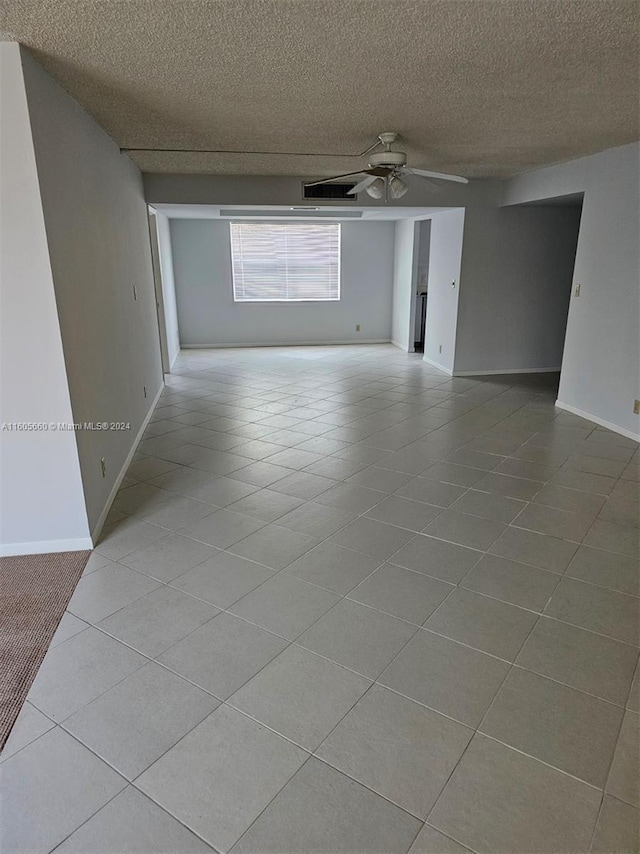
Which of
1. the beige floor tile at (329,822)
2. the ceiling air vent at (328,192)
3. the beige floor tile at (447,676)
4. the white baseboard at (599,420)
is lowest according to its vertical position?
the beige floor tile at (329,822)

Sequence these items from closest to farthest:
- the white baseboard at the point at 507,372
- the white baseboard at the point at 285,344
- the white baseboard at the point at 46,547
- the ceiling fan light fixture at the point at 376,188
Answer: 1. the white baseboard at the point at 46,547
2. the ceiling fan light fixture at the point at 376,188
3. the white baseboard at the point at 507,372
4. the white baseboard at the point at 285,344

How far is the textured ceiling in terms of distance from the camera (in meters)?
1.92

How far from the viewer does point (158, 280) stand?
6348mm

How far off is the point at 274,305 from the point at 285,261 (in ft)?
2.55

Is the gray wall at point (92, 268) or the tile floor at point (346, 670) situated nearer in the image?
the tile floor at point (346, 670)

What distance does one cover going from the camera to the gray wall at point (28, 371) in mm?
2191

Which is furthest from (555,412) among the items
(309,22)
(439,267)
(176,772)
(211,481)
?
(176,772)

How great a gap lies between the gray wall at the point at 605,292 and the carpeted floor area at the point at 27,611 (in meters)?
4.25

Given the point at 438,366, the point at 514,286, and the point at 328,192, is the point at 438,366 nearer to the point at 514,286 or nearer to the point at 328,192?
the point at 514,286

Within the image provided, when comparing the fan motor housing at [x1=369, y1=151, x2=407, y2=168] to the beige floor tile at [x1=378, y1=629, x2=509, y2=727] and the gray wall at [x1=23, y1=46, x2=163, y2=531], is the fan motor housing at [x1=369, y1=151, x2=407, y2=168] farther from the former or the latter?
the beige floor tile at [x1=378, y1=629, x2=509, y2=727]

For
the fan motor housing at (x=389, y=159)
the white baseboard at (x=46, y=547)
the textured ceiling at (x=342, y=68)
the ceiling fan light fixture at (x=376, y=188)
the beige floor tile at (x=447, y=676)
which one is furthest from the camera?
the ceiling fan light fixture at (x=376, y=188)

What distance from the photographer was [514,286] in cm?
652

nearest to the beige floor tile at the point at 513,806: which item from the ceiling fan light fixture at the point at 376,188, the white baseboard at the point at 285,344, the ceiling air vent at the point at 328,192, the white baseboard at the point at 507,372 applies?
the ceiling fan light fixture at the point at 376,188

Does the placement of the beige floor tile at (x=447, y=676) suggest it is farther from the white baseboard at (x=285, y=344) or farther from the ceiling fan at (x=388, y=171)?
the white baseboard at (x=285, y=344)
